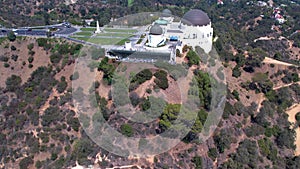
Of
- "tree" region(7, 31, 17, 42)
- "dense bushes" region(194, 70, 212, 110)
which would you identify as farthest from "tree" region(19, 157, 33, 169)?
"tree" region(7, 31, 17, 42)

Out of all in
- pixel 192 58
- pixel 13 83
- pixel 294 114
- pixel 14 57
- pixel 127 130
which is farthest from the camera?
pixel 294 114

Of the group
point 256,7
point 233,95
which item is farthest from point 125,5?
point 233,95

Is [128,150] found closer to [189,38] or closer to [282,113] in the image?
[189,38]

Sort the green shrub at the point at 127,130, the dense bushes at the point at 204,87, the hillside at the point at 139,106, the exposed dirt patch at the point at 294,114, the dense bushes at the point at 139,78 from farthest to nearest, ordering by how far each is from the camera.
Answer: the exposed dirt patch at the point at 294,114 < the dense bushes at the point at 204,87 < the dense bushes at the point at 139,78 < the hillside at the point at 139,106 < the green shrub at the point at 127,130

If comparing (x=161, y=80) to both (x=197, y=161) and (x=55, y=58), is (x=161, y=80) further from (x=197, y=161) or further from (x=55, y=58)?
(x=55, y=58)

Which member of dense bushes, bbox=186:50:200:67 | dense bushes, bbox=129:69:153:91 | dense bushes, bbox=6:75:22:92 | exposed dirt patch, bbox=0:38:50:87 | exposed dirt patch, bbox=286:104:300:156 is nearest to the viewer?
dense bushes, bbox=129:69:153:91

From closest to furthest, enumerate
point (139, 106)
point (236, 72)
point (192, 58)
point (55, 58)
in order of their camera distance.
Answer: point (139, 106)
point (192, 58)
point (55, 58)
point (236, 72)

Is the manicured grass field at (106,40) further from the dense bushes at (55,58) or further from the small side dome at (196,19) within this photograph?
the small side dome at (196,19)

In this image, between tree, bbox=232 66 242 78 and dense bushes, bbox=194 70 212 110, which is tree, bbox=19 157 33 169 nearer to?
dense bushes, bbox=194 70 212 110

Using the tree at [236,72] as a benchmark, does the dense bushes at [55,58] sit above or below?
above

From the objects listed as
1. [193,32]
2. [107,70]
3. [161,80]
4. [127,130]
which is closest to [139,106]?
[127,130]

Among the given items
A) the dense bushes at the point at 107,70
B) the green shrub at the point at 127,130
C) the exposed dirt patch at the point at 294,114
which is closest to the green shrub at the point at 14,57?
the dense bushes at the point at 107,70
